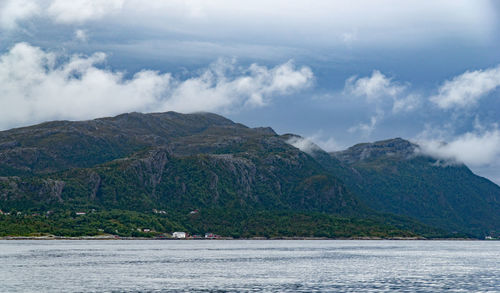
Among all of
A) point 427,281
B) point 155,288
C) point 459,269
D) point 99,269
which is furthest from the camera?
point 459,269

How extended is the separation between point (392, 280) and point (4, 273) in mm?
94931

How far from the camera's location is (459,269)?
193 m

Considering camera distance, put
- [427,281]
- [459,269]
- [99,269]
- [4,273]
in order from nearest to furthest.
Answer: [427,281], [4,273], [99,269], [459,269]

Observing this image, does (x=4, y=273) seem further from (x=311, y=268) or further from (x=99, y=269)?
(x=311, y=268)

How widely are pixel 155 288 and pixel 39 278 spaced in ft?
118

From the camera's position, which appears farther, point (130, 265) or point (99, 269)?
point (130, 265)

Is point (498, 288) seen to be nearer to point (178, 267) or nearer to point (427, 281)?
point (427, 281)

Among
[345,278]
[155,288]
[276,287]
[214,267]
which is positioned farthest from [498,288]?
[214,267]

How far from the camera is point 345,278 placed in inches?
6196

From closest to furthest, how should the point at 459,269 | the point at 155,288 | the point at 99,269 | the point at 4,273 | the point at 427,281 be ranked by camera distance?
the point at 155,288, the point at 427,281, the point at 4,273, the point at 99,269, the point at 459,269

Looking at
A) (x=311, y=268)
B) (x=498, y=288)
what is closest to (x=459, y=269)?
(x=311, y=268)

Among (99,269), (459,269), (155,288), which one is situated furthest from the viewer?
(459,269)

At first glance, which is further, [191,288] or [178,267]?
[178,267]

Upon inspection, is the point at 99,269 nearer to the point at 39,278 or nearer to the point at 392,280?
the point at 39,278
